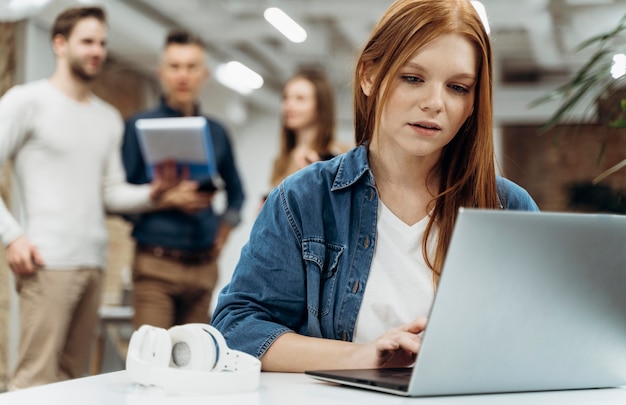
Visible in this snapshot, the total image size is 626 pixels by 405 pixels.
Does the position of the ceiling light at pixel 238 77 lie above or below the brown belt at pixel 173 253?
above

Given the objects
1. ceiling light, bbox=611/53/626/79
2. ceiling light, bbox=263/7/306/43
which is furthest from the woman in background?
ceiling light, bbox=263/7/306/43

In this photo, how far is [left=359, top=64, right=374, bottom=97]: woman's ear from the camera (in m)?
1.40

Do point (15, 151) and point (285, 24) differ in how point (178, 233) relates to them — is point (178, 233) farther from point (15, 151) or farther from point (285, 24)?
point (285, 24)

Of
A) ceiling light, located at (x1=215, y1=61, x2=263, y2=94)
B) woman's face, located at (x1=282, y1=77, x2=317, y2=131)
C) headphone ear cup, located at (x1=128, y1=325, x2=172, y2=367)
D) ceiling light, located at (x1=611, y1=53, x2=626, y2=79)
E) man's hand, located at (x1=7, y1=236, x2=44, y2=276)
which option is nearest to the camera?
headphone ear cup, located at (x1=128, y1=325, x2=172, y2=367)

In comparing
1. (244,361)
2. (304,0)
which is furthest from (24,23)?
(244,361)

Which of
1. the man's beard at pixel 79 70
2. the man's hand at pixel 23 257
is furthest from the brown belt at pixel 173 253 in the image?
the man's beard at pixel 79 70

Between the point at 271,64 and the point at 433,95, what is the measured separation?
352 inches

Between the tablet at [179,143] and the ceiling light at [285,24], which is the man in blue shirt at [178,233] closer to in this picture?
the tablet at [179,143]

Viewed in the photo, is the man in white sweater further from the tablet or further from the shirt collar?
the shirt collar

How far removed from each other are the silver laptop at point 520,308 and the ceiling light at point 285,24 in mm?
5568

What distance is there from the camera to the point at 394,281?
4.39 ft

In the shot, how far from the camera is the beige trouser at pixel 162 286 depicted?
3357mm

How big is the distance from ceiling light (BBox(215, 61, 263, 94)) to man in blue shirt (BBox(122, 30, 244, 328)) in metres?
4.98

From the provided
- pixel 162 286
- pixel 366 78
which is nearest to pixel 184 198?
pixel 162 286
